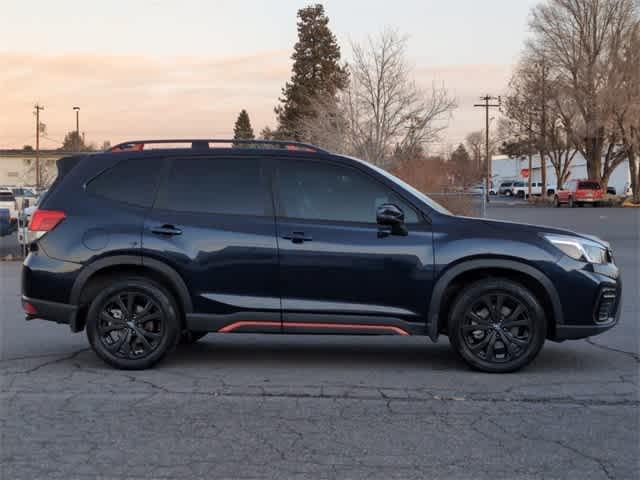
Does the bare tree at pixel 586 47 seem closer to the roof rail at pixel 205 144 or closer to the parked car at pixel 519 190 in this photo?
the parked car at pixel 519 190

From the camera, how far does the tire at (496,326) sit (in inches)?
267

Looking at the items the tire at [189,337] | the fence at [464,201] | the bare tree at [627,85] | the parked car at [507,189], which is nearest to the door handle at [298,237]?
the tire at [189,337]

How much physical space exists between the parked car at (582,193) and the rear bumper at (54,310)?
5247 centimetres

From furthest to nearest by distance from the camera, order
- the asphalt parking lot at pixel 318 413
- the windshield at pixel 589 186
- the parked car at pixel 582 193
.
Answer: the windshield at pixel 589 186, the parked car at pixel 582 193, the asphalt parking lot at pixel 318 413

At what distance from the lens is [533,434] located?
5.21 m

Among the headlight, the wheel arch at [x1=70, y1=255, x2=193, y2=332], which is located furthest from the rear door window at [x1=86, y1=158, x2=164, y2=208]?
the headlight

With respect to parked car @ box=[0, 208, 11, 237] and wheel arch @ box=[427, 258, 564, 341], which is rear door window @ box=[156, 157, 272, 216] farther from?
parked car @ box=[0, 208, 11, 237]

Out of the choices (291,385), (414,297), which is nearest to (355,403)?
(291,385)

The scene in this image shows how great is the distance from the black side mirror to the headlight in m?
1.17

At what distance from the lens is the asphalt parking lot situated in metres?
4.63

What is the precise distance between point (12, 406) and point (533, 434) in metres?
3.47

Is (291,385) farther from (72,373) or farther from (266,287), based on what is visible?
(72,373)

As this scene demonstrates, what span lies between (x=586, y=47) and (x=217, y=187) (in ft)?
176

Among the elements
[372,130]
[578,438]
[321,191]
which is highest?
[372,130]
